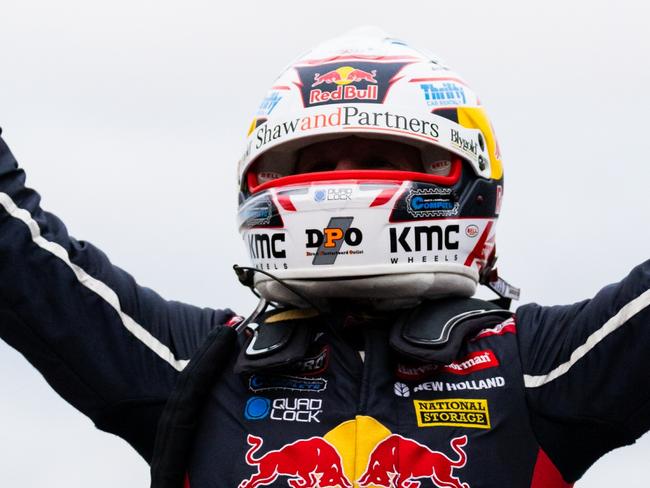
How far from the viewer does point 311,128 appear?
486cm

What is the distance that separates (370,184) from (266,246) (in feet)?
1.62

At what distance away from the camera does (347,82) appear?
195 inches

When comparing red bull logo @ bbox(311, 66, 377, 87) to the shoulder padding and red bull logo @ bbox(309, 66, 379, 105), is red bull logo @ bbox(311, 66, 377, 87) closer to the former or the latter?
red bull logo @ bbox(309, 66, 379, 105)

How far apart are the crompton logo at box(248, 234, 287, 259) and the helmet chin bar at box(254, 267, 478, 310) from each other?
108 millimetres

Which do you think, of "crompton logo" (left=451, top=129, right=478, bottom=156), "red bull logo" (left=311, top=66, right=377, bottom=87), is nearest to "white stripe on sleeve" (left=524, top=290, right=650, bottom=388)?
"crompton logo" (left=451, top=129, right=478, bottom=156)

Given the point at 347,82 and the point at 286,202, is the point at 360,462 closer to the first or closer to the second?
the point at 286,202

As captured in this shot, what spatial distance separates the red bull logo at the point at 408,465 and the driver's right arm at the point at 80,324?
885 mm

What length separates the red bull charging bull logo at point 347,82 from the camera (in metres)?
4.91

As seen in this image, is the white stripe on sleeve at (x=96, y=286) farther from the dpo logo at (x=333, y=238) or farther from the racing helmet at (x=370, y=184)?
the dpo logo at (x=333, y=238)

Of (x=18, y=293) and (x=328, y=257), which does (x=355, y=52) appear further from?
(x=18, y=293)

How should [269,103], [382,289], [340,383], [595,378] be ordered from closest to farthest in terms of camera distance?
[595,378] < [340,383] < [382,289] < [269,103]

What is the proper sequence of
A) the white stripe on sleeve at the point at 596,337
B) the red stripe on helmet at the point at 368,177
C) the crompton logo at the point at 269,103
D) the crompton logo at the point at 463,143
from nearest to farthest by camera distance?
the white stripe on sleeve at the point at 596,337 → the red stripe on helmet at the point at 368,177 → the crompton logo at the point at 463,143 → the crompton logo at the point at 269,103

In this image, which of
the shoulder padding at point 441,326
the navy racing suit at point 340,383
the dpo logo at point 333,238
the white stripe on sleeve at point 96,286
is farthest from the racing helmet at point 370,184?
the white stripe on sleeve at point 96,286

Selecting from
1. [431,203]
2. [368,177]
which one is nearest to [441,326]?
[431,203]
